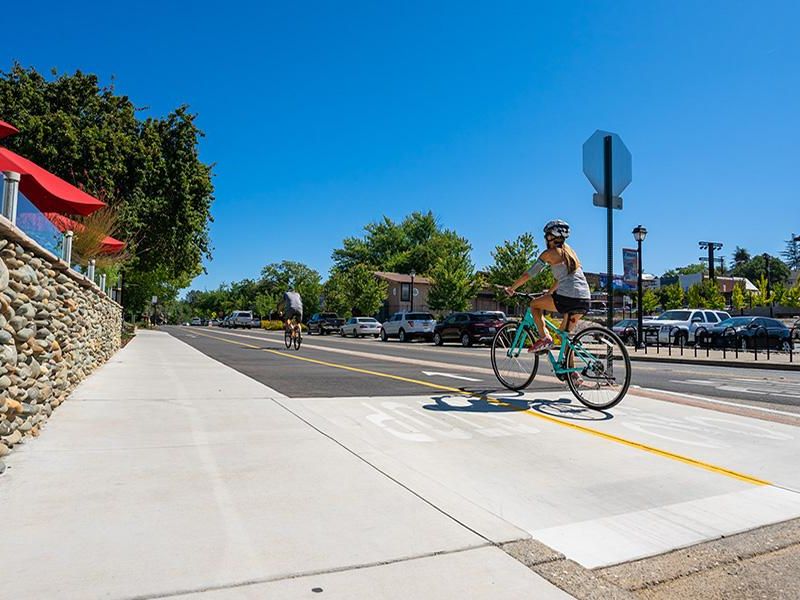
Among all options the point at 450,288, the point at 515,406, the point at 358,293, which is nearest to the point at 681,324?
the point at 450,288

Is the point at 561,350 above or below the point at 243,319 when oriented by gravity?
below

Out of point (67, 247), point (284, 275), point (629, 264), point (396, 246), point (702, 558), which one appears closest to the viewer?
point (702, 558)

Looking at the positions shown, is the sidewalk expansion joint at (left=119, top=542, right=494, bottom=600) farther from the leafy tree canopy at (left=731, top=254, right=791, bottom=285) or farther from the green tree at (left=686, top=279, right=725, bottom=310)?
the leafy tree canopy at (left=731, top=254, right=791, bottom=285)

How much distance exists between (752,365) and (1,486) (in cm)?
1881

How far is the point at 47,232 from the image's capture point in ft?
19.2

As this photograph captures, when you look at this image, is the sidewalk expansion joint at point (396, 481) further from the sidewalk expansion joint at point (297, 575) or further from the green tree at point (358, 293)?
the green tree at point (358, 293)

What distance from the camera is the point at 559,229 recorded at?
21.7 ft

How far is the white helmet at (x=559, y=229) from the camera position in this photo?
261 inches

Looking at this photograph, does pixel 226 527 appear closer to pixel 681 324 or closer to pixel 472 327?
pixel 472 327

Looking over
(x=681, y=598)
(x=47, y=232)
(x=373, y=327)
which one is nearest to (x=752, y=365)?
(x=681, y=598)

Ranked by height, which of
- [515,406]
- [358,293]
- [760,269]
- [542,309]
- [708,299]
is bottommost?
[515,406]

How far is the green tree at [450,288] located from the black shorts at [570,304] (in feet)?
145

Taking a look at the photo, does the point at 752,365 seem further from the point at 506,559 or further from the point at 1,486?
the point at 1,486

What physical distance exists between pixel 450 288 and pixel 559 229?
44310 millimetres
